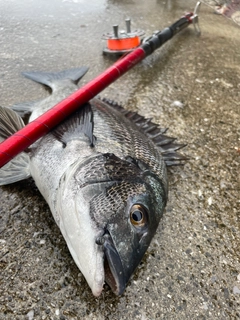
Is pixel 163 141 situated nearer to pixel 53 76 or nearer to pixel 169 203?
pixel 169 203

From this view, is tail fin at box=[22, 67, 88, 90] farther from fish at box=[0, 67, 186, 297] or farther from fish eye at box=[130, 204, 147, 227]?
fish eye at box=[130, 204, 147, 227]

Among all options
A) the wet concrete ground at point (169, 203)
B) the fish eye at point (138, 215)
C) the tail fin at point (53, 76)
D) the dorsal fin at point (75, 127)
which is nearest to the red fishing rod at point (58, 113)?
the dorsal fin at point (75, 127)

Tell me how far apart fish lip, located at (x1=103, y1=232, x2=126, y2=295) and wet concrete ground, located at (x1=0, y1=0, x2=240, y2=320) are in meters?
0.31

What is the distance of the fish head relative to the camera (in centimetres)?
142

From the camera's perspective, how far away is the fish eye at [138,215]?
155 cm

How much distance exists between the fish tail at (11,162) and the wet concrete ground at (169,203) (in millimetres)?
79

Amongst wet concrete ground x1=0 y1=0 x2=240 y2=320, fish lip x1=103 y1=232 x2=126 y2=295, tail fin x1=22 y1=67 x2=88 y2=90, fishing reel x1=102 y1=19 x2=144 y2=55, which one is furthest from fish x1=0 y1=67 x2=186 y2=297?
fishing reel x1=102 y1=19 x2=144 y2=55

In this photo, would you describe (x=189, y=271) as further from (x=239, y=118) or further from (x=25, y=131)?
(x=239, y=118)

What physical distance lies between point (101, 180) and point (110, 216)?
26cm

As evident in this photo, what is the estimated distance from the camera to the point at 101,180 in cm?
171

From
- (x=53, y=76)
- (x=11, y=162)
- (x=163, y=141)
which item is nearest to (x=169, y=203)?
(x=163, y=141)

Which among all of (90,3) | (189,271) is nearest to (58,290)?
(189,271)

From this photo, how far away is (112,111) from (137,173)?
0.97m

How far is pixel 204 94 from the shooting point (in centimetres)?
359
